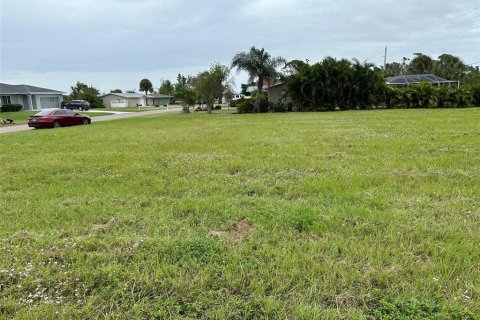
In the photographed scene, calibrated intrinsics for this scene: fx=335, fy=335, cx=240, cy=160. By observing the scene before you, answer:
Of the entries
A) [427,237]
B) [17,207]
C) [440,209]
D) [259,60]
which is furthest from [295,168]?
[259,60]

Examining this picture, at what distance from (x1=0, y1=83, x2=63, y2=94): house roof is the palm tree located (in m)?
36.6

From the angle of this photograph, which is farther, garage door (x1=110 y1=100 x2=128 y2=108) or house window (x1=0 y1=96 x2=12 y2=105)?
garage door (x1=110 y1=100 x2=128 y2=108)

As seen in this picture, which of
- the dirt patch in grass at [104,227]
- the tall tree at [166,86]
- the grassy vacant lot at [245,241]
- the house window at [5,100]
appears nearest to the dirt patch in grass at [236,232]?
the grassy vacant lot at [245,241]

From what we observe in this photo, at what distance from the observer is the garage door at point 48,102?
52.9m

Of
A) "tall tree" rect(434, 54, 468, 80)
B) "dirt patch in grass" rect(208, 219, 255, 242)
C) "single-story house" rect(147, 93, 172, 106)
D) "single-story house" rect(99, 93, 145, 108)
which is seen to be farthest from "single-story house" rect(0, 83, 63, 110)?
"tall tree" rect(434, 54, 468, 80)

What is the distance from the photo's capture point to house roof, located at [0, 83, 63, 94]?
159ft

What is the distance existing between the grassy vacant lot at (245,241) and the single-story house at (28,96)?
5136 centimetres

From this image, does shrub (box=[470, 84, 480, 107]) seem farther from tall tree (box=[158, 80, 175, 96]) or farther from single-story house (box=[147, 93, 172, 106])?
tall tree (box=[158, 80, 175, 96])

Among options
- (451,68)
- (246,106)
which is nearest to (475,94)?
(246,106)

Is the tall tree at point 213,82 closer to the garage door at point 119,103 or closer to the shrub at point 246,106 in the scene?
the shrub at point 246,106

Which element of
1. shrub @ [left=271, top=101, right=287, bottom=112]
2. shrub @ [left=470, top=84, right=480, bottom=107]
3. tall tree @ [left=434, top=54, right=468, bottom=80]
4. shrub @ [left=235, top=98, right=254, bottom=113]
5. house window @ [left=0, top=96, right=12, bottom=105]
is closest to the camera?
shrub @ [left=470, top=84, right=480, bottom=107]

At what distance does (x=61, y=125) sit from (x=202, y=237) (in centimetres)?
2123

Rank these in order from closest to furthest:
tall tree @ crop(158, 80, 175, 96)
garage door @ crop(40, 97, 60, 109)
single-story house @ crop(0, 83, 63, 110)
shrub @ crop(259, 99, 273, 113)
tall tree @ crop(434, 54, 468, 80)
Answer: shrub @ crop(259, 99, 273, 113), single-story house @ crop(0, 83, 63, 110), garage door @ crop(40, 97, 60, 109), tall tree @ crop(434, 54, 468, 80), tall tree @ crop(158, 80, 175, 96)

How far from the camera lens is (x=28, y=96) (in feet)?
164
